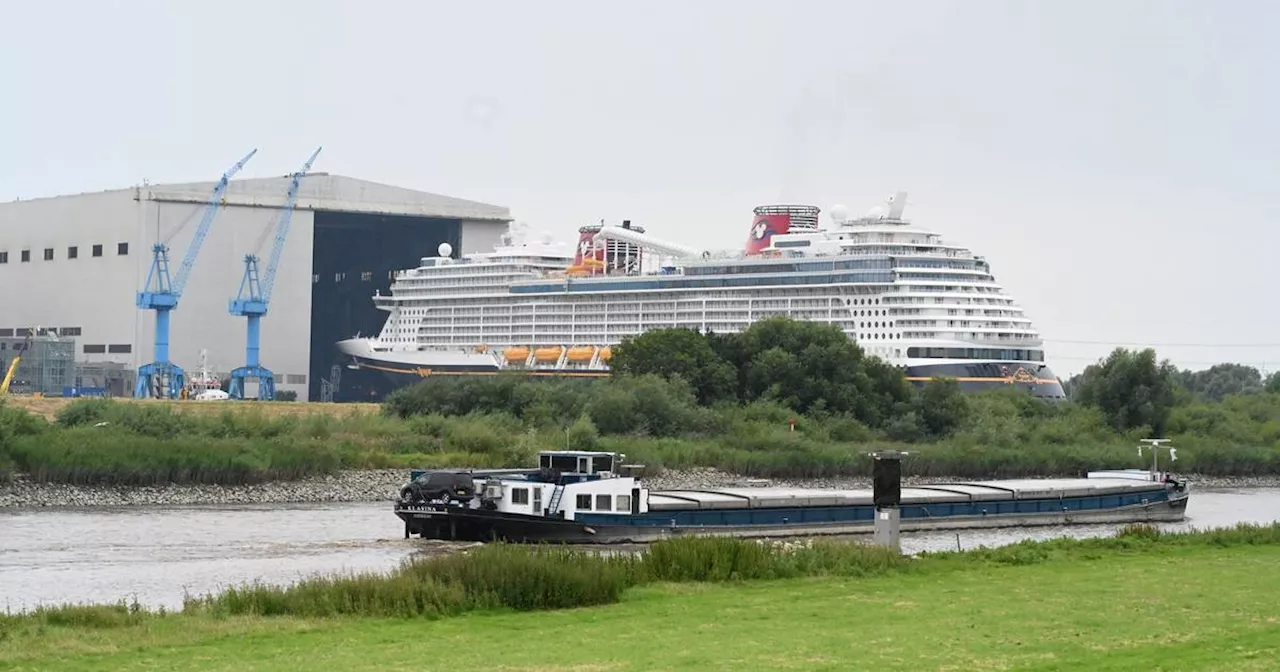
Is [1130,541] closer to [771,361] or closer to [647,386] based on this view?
[647,386]

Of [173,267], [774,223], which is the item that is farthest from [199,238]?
[774,223]

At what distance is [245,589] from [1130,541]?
15.9 m

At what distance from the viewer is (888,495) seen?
99.0 ft

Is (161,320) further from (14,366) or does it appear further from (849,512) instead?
(849,512)

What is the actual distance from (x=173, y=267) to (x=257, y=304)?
6.08 m

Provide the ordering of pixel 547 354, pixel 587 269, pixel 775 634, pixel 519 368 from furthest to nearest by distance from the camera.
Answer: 1. pixel 587 269
2. pixel 547 354
3. pixel 519 368
4. pixel 775 634

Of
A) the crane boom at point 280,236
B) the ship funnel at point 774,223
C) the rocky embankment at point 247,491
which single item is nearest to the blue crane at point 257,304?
the crane boom at point 280,236

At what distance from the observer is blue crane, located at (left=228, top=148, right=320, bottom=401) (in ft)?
347

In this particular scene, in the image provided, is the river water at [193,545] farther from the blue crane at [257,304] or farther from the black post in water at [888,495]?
the blue crane at [257,304]

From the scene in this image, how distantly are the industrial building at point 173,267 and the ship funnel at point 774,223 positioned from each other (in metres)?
20.8

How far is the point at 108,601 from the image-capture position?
1064 inches

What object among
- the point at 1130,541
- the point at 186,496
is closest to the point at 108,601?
the point at 1130,541

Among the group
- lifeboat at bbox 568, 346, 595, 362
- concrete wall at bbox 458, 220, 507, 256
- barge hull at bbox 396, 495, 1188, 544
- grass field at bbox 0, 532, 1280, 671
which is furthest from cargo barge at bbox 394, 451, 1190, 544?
concrete wall at bbox 458, 220, 507, 256

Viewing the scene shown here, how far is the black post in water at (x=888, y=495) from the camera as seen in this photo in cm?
2986
